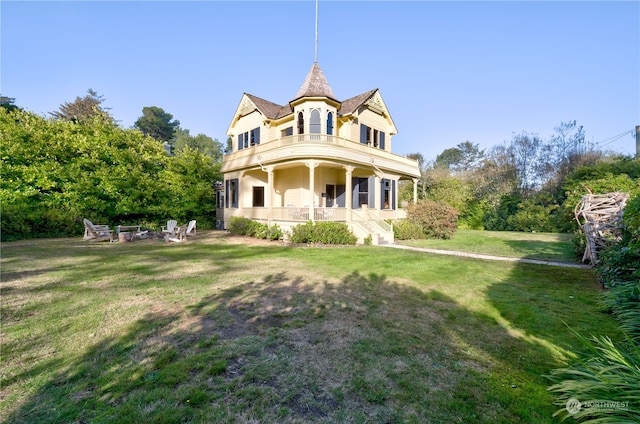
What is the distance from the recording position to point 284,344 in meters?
3.65

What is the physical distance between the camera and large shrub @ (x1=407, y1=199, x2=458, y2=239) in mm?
16969

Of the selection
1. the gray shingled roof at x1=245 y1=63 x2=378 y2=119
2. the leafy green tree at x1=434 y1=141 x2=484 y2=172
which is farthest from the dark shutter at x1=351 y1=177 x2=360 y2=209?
the leafy green tree at x1=434 y1=141 x2=484 y2=172

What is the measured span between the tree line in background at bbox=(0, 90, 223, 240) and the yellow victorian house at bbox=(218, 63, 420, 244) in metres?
3.03

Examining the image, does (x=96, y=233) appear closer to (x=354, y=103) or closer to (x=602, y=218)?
(x=354, y=103)

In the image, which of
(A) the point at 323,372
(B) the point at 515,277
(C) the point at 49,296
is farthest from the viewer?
(B) the point at 515,277

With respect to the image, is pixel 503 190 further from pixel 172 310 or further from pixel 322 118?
pixel 172 310

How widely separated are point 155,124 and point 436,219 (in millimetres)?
56212

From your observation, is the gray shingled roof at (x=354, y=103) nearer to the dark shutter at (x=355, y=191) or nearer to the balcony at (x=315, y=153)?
the balcony at (x=315, y=153)

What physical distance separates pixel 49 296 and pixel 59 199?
46.6ft

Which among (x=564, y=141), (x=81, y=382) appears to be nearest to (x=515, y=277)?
(x=81, y=382)

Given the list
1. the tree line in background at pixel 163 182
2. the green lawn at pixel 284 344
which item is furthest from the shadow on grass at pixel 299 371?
the tree line in background at pixel 163 182

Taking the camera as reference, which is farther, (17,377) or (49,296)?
(49,296)

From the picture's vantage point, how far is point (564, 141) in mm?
28641

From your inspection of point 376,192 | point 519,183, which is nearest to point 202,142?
point 376,192
